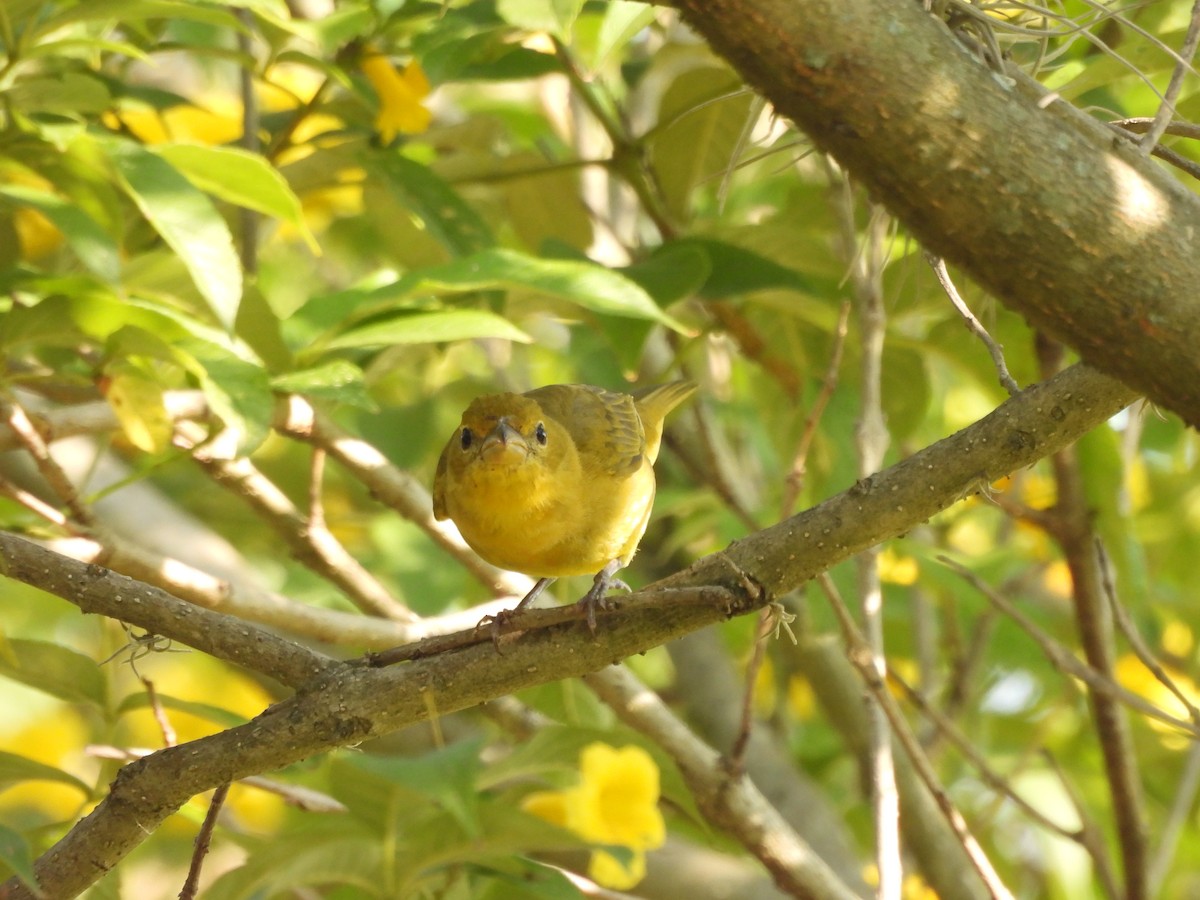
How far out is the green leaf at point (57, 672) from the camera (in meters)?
2.80

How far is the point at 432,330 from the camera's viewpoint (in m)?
2.92

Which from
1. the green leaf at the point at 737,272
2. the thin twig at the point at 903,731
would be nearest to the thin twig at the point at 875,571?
the thin twig at the point at 903,731

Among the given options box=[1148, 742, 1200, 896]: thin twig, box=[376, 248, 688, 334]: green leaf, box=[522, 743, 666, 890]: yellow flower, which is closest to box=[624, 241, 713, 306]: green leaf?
box=[376, 248, 688, 334]: green leaf

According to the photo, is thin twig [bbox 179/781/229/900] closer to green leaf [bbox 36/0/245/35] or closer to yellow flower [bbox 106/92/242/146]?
green leaf [bbox 36/0/245/35]

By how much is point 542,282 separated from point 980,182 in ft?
5.35

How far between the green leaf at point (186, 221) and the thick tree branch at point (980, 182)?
1.55 m

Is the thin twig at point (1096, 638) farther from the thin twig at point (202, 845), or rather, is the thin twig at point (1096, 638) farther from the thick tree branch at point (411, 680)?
the thin twig at point (202, 845)

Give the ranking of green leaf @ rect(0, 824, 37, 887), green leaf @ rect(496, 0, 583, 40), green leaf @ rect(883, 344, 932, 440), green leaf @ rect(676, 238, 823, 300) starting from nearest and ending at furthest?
green leaf @ rect(0, 824, 37, 887)
green leaf @ rect(496, 0, 583, 40)
green leaf @ rect(676, 238, 823, 300)
green leaf @ rect(883, 344, 932, 440)

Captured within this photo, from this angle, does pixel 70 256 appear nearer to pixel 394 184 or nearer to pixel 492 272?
pixel 394 184

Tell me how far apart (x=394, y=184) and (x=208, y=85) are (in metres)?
3.19

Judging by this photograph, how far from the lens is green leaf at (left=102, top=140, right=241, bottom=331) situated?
2.70 metres

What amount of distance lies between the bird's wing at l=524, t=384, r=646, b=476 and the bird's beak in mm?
262

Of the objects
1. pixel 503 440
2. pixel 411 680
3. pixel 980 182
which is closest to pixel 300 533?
pixel 503 440

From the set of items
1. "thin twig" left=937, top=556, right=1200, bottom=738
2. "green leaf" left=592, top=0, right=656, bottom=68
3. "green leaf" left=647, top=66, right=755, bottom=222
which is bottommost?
"thin twig" left=937, top=556, right=1200, bottom=738
